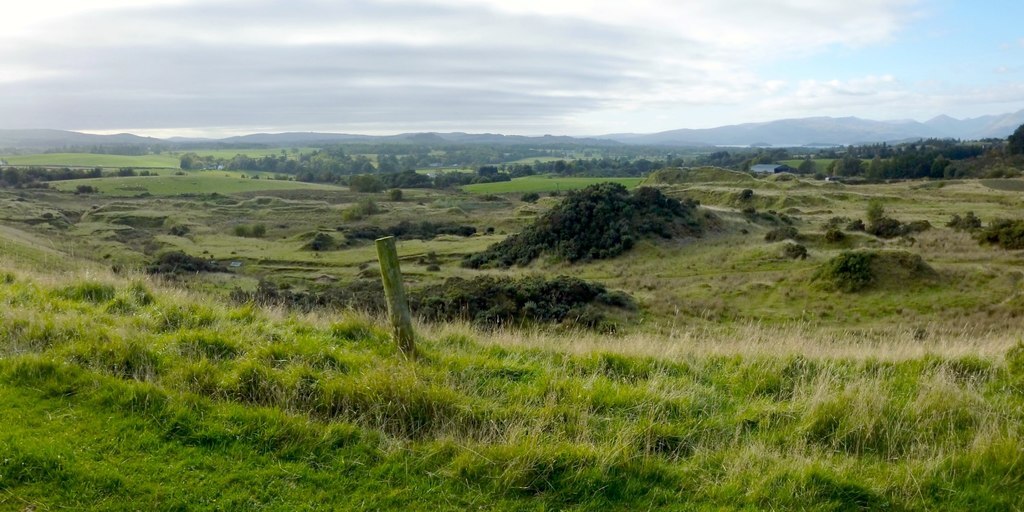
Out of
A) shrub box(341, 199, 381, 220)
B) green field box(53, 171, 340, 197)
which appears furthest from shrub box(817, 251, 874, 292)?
green field box(53, 171, 340, 197)

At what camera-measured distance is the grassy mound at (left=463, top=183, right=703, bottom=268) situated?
129 feet

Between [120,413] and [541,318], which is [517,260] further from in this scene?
[120,413]

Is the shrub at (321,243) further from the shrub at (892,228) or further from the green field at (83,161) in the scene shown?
the green field at (83,161)

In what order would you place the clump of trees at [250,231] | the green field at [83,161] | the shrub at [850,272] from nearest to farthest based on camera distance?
1. the shrub at [850,272]
2. the clump of trees at [250,231]
3. the green field at [83,161]

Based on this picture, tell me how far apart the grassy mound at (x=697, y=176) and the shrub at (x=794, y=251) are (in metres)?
54.3

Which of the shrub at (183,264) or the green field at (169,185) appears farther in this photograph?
the green field at (169,185)

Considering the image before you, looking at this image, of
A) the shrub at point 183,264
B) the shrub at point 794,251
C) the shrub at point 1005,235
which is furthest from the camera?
the shrub at point 794,251

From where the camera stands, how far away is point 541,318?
21.8 meters

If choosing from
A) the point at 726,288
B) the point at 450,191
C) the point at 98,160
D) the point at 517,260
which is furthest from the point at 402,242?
the point at 98,160

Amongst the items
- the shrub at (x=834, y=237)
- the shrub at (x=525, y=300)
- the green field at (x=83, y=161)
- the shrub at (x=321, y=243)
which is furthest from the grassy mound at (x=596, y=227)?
the green field at (x=83, y=161)

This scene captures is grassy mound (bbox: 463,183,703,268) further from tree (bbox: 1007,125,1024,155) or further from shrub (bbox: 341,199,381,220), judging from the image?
tree (bbox: 1007,125,1024,155)

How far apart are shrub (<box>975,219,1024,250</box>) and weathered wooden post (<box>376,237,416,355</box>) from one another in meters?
35.5

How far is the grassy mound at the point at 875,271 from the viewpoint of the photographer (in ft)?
86.5

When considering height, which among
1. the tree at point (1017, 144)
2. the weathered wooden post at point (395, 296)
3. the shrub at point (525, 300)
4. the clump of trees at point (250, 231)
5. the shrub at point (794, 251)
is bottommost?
the clump of trees at point (250, 231)
